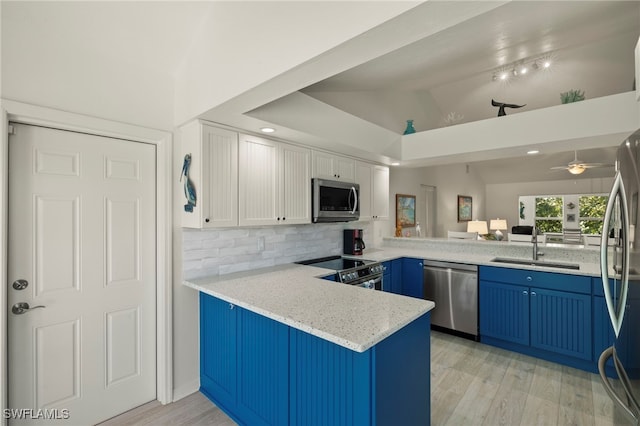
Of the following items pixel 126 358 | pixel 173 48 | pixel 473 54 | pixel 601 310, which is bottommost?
pixel 126 358

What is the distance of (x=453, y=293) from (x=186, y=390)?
9.38 ft

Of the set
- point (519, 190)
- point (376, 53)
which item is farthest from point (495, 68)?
point (519, 190)

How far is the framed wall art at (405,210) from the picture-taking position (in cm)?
495

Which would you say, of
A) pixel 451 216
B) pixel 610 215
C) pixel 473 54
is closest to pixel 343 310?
pixel 610 215

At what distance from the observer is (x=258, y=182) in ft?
8.42

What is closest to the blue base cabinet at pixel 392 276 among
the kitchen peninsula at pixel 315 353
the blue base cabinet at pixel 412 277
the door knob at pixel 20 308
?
the blue base cabinet at pixel 412 277

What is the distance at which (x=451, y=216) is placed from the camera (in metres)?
6.88

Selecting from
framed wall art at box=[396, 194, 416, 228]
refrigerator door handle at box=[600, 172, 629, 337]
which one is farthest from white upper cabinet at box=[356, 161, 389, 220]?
refrigerator door handle at box=[600, 172, 629, 337]

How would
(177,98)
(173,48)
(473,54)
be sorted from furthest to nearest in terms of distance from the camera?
(473,54) → (177,98) → (173,48)

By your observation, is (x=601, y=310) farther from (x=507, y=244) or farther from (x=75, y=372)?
(x=75, y=372)

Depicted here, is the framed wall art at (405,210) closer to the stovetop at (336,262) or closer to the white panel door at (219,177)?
the stovetop at (336,262)

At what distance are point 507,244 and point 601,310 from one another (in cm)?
114

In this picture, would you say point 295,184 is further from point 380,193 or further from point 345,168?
point 380,193

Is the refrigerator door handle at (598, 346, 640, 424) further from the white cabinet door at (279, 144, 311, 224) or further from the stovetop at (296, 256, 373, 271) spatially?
the white cabinet door at (279, 144, 311, 224)
